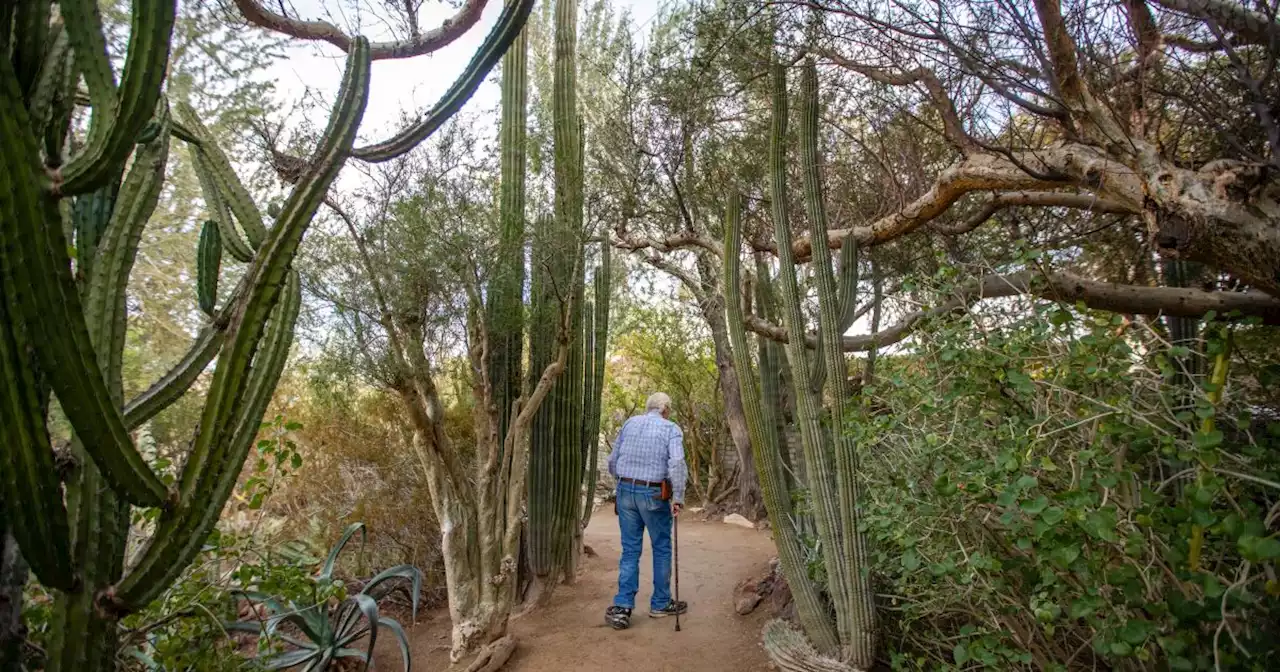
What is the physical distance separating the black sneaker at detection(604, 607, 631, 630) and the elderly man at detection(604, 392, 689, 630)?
0.05m

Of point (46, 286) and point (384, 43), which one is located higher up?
point (384, 43)

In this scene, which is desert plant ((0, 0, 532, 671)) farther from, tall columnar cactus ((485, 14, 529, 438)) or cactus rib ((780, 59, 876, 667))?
tall columnar cactus ((485, 14, 529, 438))

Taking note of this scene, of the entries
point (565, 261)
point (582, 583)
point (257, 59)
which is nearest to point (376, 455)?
point (582, 583)

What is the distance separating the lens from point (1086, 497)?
1.71 m

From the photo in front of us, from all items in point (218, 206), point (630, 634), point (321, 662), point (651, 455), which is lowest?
point (630, 634)

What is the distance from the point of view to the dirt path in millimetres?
4492

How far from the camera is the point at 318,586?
12.0 ft

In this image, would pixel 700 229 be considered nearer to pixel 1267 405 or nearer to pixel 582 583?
pixel 582 583

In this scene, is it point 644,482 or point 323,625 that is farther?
point 644,482

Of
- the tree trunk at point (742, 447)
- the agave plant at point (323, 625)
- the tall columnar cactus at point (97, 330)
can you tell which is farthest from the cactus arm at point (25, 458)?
the tree trunk at point (742, 447)

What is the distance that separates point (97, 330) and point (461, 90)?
1.57 meters

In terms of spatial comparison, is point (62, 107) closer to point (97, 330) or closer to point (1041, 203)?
point (97, 330)

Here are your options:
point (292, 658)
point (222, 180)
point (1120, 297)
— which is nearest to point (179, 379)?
point (222, 180)

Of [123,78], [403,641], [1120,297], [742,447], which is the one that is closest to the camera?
[123,78]
